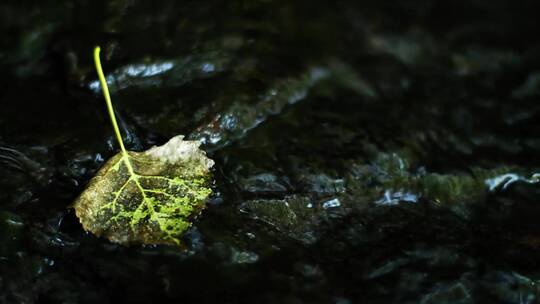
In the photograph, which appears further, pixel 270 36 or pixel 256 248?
pixel 270 36

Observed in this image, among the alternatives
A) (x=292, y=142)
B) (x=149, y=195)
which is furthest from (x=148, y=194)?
Answer: (x=292, y=142)

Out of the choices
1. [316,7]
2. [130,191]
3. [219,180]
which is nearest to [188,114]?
[219,180]

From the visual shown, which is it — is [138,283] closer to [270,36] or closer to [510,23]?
[270,36]

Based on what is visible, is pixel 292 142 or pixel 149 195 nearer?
pixel 149 195

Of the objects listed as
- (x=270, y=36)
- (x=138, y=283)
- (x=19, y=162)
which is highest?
(x=270, y=36)

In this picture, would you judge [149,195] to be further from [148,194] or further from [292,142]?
[292,142]
